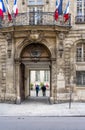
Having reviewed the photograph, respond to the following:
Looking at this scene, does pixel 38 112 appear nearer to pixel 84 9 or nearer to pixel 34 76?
pixel 84 9

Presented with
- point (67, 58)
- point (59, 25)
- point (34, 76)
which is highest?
point (59, 25)

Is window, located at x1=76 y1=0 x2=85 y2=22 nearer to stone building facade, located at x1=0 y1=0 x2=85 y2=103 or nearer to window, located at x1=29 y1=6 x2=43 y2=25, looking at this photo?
stone building facade, located at x1=0 y1=0 x2=85 y2=103

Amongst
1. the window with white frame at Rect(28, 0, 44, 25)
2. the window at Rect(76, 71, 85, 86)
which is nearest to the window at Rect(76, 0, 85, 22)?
the window with white frame at Rect(28, 0, 44, 25)

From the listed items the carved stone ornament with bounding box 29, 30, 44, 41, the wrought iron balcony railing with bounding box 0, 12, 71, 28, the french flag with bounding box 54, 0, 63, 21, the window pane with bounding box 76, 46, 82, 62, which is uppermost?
the french flag with bounding box 54, 0, 63, 21

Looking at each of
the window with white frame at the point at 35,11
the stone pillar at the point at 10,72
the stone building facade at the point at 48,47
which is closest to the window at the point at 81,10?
the stone building facade at the point at 48,47

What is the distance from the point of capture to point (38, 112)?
801 inches

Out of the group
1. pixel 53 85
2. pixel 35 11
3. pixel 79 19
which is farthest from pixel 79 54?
pixel 35 11

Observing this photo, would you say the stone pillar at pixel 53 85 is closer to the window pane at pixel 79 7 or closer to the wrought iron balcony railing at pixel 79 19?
the wrought iron balcony railing at pixel 79 19

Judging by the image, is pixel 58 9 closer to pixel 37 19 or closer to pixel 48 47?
pixel 37 19

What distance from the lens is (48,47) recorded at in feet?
83.9

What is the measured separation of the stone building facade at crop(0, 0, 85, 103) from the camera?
82.9 feet

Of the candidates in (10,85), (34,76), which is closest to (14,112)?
(10,85)

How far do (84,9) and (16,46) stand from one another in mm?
5396

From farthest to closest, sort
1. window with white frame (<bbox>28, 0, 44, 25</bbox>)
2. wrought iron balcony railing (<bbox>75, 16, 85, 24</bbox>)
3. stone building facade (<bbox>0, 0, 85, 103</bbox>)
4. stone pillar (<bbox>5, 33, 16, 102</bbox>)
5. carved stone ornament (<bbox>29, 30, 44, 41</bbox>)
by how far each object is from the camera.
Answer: wrought iron balcony railing (<bbox>75, 16, 85, 24</bbox>) < stone pillar (<bbox>5, 33, 16, 102</bbox>) < window with white frame (<bbox>28, 0, 44, 25</bbox>) < stone building facade (<bbox>0, 0, 85, 103</bbox>) < carved stone ornament (<bbox>29, 30, 44, 41</bbox>)
